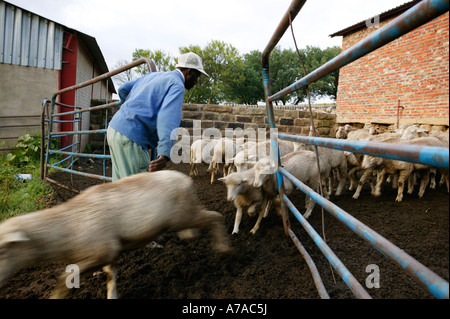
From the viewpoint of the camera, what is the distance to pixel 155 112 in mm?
2389

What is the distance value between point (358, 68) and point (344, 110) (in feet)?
5.62

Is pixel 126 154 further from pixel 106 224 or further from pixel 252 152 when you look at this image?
pixel 252 152

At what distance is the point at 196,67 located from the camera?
99.7 inches

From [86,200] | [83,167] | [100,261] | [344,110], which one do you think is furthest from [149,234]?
[344,110]

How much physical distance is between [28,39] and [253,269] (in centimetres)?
1052

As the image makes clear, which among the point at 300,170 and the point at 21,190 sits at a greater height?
the point at 300,170

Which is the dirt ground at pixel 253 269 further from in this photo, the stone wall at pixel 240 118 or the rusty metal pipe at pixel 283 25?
the stone wall at pixel 240 118

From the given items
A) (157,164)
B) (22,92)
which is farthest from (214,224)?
(22,92)

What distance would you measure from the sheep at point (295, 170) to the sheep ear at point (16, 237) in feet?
8.00

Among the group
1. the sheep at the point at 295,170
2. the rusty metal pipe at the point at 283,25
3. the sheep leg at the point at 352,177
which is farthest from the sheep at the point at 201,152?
the rusty metal pipe at the point at 283,25

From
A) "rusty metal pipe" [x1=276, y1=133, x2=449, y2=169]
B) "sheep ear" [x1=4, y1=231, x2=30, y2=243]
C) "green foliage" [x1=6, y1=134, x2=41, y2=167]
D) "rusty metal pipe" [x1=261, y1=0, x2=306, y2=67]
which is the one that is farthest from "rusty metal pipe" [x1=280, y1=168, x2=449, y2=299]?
"green foliage" [x1=6, y1=134, x2=41, y2=167]

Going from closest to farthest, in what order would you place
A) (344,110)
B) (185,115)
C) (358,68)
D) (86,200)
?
(86,200) < (185,115) < (358,68) < (344,110)

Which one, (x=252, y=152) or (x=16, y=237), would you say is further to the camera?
(x=252, y=152)

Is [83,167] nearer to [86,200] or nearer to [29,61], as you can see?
[29,61]
